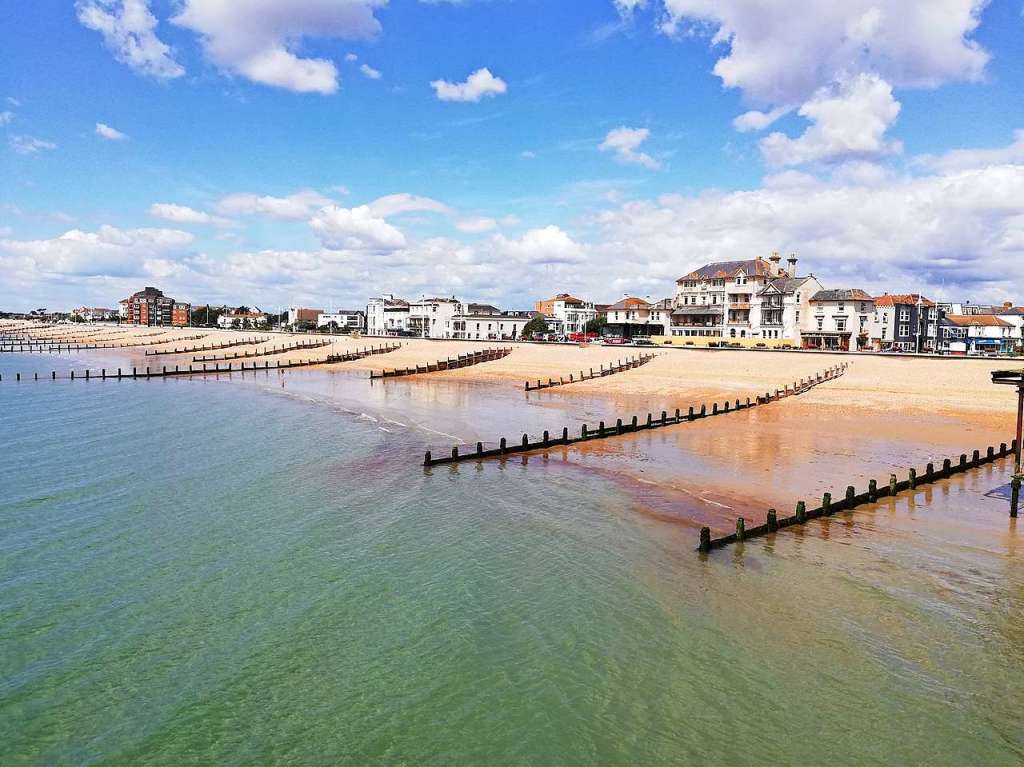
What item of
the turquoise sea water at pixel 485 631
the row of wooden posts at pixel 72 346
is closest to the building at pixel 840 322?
the turquoise sea water at pixel 485 631

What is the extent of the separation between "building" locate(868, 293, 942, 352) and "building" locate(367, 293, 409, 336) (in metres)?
115

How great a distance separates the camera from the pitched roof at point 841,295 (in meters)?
103

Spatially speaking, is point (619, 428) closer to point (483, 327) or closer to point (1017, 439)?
point (1017, 439)

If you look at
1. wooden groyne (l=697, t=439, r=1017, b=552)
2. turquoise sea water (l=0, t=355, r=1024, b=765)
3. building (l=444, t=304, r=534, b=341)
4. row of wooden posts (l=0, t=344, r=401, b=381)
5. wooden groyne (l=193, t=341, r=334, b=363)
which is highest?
Result: building (l=444, t=304, r=534, b=341)

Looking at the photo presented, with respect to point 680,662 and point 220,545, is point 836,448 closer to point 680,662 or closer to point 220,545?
point 680,662

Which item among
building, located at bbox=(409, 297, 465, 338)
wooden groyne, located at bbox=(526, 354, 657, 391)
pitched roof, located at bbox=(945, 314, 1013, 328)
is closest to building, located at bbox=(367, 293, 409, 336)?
building, located at bbox=(409, 297, 465, 338)

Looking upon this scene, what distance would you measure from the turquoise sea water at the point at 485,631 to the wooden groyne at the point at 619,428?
6116mm

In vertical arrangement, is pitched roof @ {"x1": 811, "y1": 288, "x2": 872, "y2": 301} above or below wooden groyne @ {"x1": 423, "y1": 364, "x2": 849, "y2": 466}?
above

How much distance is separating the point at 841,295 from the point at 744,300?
1526 centimetres

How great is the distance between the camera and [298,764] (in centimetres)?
1036

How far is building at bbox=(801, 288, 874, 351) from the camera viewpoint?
103 meters

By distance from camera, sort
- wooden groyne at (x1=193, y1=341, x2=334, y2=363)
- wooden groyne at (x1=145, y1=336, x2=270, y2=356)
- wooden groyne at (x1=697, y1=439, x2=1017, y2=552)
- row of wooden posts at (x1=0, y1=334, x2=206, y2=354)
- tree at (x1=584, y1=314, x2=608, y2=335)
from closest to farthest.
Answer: wooden groyne at (x1=697, y1=439, x2=1017, y2=552) → wooden groyne at (x1=193, y1=341, x2=334, y2=363) → wooden groyne at (x1=145, y1=336, x2=270, y2=356) → row of wooden posts at (x1=0, y1=334, x2=206, y2=354) → tree at (x1=584, y1=314, x2=608, y2=335)

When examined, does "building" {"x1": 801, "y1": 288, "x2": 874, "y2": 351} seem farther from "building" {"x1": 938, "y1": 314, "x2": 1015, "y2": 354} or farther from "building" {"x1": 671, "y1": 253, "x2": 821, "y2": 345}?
"building" {"x1": 938, "y1": 314, "x2": 1015, "y2": 354}

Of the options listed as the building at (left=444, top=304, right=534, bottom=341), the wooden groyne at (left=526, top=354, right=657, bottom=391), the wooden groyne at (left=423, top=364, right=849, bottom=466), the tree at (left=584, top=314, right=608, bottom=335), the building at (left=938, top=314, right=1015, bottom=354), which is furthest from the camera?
the building at (left=444, top=304, right=534, bottom=341)
